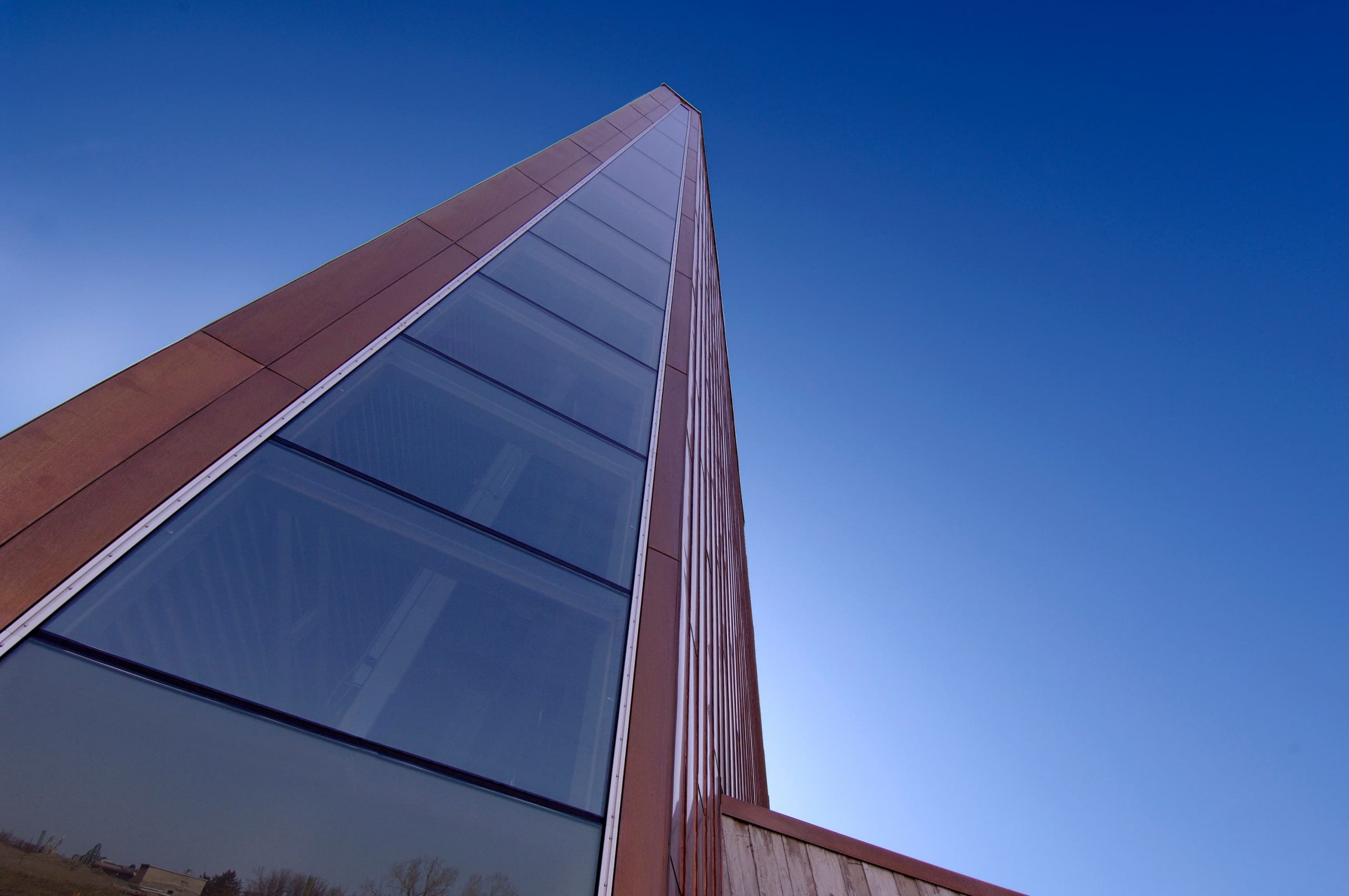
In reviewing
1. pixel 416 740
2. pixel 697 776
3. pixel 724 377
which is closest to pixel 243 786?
pixel 416 740

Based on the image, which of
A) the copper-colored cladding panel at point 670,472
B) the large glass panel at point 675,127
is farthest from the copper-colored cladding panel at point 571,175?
the large glass panel at point 675,127

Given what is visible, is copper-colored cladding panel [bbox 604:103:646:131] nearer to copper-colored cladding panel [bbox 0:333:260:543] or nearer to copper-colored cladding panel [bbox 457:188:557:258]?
copper-colored cladding panel [bbox 457:188:557:258]

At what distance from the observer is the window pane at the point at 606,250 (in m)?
6.47

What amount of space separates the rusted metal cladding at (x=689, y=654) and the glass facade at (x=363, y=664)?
170 mm

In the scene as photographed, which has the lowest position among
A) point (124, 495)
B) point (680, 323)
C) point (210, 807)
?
point (210, 807)

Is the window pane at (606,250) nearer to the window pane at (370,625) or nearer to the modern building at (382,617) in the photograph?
the modern building at (382,617)

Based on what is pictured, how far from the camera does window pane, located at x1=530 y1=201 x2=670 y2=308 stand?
255 inches

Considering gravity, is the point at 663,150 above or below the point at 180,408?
above

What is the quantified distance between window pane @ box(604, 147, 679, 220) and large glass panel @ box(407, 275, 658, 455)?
434cm

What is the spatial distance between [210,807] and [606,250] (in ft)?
19.2

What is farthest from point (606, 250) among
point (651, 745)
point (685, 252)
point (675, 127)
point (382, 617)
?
point (675, 127)

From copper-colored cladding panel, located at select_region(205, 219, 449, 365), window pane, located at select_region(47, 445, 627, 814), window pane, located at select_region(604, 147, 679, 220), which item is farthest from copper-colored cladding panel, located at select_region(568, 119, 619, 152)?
window pane, located at select_region(47, 445, 627, 814)

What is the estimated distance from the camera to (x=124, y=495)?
2.49 metres

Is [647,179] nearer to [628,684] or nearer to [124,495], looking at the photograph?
[628,684]
